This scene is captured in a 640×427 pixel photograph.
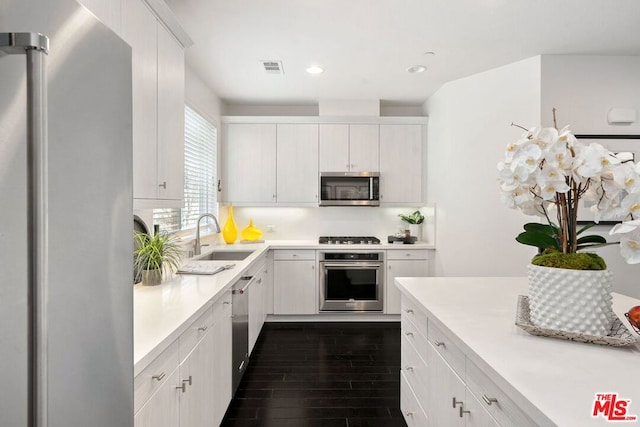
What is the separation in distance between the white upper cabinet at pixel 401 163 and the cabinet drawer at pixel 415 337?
2.52m

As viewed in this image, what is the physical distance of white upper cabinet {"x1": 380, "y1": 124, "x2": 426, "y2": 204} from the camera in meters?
4.51

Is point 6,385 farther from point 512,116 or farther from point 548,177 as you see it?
point 512,116

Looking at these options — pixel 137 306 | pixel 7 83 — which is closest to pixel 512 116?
pixel 137 306

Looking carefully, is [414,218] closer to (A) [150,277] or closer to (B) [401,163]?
(B) [401,163]

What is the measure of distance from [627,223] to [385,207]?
3.62 meters

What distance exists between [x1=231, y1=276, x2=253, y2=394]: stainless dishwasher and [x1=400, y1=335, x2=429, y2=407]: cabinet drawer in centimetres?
109

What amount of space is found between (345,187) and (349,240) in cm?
65

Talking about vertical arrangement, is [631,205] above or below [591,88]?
below

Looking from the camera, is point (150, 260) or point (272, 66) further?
point (272, 66)

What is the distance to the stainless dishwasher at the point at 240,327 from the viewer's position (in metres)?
2.47

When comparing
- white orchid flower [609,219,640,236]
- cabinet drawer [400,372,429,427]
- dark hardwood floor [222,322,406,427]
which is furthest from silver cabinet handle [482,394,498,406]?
dark hardwood floor [222,322,406,427]

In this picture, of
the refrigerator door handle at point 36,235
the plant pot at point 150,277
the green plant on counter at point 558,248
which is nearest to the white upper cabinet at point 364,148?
the plant pot at point 150,277

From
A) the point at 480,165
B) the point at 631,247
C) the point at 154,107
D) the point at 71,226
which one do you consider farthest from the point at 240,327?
the point at 480,165

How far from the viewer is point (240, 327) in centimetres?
267
